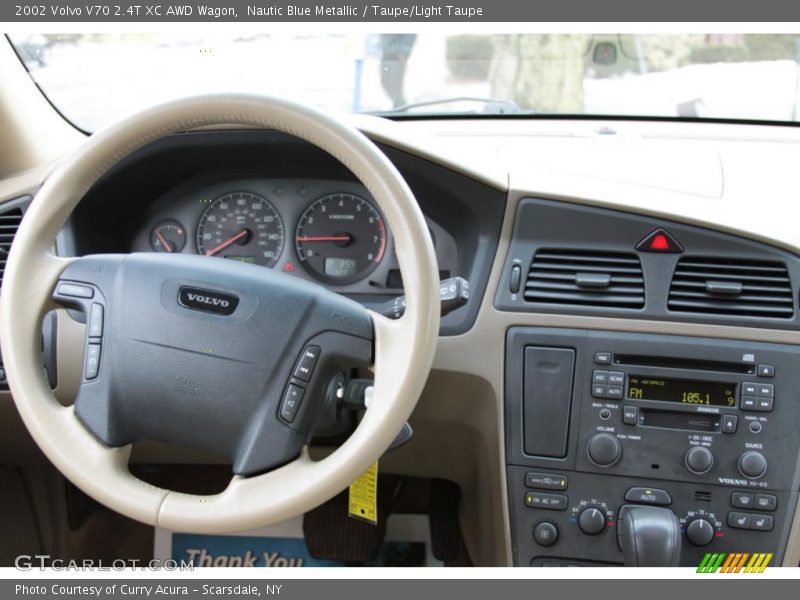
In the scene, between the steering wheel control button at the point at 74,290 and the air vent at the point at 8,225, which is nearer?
the steering wheel control button at the point at 74,290

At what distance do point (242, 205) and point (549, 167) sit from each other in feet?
2.25

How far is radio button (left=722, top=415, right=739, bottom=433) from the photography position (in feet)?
4.94

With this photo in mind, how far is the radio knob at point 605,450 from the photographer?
152 centimetres

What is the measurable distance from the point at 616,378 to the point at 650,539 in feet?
0.99

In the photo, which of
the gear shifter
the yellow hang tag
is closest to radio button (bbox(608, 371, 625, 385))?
the gear shifter

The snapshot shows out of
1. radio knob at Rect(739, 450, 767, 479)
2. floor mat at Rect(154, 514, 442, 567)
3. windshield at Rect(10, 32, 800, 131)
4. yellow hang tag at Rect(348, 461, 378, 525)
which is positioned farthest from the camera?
floor mat at Rect(154, 514, 442, 567)

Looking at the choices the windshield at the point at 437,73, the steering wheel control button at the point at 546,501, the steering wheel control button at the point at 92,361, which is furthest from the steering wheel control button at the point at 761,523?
the steering wheel control button at the point at 92,361

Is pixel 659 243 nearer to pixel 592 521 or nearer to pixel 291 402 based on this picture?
pixel 592 521

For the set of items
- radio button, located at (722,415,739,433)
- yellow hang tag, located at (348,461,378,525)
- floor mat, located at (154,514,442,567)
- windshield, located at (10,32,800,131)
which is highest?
windshield, located at (10,32,800,131)

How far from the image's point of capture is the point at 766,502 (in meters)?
1.51

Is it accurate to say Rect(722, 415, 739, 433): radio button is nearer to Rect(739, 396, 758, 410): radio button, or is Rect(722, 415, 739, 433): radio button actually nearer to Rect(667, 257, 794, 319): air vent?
Rect(739, 396, 758, 410): radio button

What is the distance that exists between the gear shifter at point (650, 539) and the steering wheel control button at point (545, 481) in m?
0.14

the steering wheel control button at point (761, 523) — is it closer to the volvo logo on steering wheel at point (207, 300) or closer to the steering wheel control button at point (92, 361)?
the volvo logo on steering wheel at point (207, 300)

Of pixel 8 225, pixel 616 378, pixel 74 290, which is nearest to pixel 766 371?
pixel 616 378
